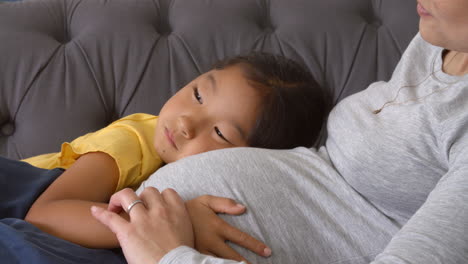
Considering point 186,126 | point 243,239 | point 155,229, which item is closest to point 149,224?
point 155,229

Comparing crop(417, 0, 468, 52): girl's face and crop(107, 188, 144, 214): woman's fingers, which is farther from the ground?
crop(417, 0, 468, 52): girl's face

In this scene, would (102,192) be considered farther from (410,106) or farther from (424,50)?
(424,50)

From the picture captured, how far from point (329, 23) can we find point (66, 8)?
71 centimetres

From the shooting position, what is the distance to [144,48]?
1.08 meters

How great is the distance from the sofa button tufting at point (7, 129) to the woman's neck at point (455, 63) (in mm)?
952

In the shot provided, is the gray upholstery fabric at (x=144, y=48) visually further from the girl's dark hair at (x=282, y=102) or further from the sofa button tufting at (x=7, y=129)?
the girl's dark hair at (x=282, y=102)

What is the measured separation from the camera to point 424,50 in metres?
0.78

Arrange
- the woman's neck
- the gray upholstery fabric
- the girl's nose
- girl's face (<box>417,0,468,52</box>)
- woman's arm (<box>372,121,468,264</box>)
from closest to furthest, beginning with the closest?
woman's arm (<box>372,121,468,264</box>)
girl's face (<box>417,0,468,52</box>)
the woman's neck
the girl's nose
the gray upholstery fabric

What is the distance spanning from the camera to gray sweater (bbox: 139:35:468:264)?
1.90 feet

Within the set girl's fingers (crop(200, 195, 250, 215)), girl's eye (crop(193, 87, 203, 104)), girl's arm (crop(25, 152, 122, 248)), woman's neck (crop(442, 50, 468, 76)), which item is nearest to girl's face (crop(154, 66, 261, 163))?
A: girl's eye (crop(193, 87, 203, 104))

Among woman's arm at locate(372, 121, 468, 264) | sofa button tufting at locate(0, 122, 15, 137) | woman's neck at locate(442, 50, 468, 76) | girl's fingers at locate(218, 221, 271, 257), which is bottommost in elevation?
sofa button tufting at locate(0, 122, 15, 137)

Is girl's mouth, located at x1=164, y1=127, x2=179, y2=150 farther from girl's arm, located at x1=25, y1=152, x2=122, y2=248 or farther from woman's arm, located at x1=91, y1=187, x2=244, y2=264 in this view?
woman's arm, located at x1=91, y1=187, x2=244, y2=264

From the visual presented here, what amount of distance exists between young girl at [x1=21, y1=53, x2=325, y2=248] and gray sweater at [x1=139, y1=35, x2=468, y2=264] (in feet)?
0.39

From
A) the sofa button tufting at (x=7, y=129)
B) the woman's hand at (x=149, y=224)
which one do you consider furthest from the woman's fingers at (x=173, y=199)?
the sofa button tufting at (x=7, y=129)
